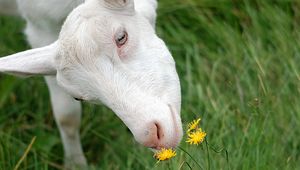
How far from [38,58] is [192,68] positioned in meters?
1.76

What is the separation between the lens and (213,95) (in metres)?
4.14

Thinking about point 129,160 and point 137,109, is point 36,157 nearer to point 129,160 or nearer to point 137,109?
point 129,160

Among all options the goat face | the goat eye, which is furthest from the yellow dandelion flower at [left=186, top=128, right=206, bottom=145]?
the goat eye

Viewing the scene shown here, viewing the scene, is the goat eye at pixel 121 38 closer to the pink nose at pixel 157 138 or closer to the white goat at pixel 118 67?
the white goat at pixel 118 67

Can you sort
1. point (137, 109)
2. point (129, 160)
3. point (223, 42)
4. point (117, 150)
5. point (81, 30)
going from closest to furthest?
point (137, 109)
point (81, 30)
point (129, 160)
point (117, 150)
point (223, 42)

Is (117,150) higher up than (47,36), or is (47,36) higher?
(47,36)

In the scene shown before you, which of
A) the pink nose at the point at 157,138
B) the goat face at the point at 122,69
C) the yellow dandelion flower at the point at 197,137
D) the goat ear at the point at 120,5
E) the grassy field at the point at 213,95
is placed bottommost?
the grassy field at the point at 213,95

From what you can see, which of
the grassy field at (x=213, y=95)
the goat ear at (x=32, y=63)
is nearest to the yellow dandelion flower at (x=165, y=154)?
the goat ear at (x=32, y=63)

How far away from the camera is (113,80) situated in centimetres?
264

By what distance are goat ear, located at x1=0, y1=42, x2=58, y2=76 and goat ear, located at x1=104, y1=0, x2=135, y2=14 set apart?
0.23 meters

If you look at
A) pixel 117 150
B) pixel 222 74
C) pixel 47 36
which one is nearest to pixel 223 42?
pixel 222 74

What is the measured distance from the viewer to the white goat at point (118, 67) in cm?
256

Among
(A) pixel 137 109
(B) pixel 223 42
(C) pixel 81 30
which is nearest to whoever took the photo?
(A) pixel 137 109

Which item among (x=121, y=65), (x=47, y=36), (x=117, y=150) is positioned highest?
(x=121, y=65)
